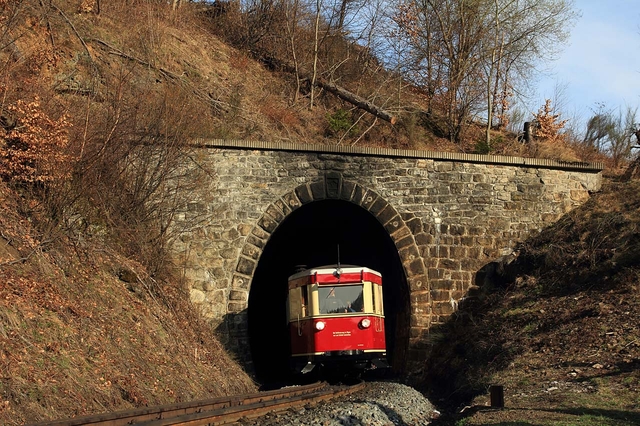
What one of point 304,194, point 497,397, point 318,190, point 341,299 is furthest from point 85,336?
point 318,190

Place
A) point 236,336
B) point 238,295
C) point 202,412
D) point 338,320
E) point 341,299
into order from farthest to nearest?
point 238,295 < point 236,336 < point 341,299 < point 338,320 < point 202,412

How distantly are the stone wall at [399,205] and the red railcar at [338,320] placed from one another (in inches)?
75.8

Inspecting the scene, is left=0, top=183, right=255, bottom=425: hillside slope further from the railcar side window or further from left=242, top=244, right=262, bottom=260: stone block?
left=242, top=244, right=262, bottom=260: stone block

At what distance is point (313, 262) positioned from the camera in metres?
26.8

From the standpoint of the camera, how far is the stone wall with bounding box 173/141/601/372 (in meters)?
19.2

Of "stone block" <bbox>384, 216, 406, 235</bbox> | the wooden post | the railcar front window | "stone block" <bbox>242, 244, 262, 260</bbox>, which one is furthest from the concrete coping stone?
the wooden post

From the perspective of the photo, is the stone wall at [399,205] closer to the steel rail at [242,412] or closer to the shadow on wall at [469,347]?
the shadow on wall at [469,347]

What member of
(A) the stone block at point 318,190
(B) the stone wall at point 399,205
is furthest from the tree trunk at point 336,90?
(A) the stone block at point 318,190

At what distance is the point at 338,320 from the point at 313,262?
9.04 metres

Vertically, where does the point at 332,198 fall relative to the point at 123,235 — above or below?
above

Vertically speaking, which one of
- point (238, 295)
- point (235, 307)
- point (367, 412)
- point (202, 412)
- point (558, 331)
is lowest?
point (367, 412)

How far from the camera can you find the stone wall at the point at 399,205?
19.2m

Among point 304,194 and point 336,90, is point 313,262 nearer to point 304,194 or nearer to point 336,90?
point 336,90

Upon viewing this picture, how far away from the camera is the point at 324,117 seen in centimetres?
2764
